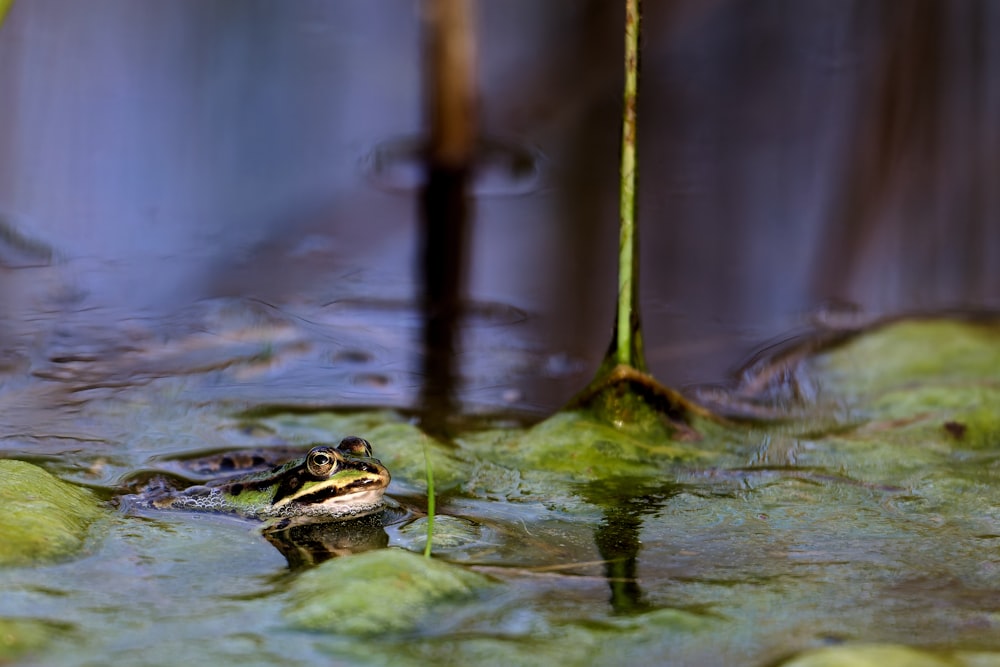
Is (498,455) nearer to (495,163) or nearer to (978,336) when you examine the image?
(978,336)

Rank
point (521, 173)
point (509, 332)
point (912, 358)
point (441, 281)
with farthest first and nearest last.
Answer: point (521, 173)
point (441, 281)
point (509, 332)
point (912, 358)

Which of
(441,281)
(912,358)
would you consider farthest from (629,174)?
(441,281)

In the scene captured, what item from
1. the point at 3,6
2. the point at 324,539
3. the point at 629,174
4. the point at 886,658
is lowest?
the point at 324,539

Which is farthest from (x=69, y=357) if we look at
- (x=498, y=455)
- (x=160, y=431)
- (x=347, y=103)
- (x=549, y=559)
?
(x=347, y=103)

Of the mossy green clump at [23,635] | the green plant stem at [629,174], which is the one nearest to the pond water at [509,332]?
the mossy green clump at [23,635]

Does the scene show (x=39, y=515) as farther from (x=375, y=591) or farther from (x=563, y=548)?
(x=563, y=548)

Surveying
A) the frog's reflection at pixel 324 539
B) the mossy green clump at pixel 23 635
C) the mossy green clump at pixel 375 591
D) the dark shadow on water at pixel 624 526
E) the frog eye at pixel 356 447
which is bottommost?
the frog's reflection at pixel 324 539

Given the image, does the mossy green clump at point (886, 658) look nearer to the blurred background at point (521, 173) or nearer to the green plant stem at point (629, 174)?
the green plant stem at point (629, 174)
